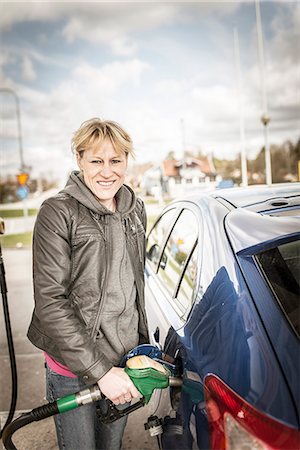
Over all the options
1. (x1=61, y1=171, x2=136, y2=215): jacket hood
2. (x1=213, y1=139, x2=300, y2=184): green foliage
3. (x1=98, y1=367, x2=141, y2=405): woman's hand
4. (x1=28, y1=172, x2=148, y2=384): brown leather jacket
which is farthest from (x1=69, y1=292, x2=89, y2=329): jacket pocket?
(x1=213, y1=139, x2=300, y2=184): green foliage

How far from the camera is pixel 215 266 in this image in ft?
4.54

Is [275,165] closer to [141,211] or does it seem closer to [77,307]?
[141,211]

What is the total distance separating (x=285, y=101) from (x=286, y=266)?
6.92 metres

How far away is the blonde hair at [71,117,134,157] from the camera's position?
60.7 inches

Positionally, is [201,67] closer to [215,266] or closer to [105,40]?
[105,40]

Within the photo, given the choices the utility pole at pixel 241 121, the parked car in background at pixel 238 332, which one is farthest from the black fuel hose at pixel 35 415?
the utility pole at pixel 241 121

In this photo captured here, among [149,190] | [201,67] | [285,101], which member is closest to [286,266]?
[285,101]

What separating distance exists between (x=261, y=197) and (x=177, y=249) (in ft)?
2.04

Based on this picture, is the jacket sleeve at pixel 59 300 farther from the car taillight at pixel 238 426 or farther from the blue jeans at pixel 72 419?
the car taillight at pixel 238 426

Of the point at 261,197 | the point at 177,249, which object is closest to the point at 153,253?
the point at 177,249

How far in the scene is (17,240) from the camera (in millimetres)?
13180

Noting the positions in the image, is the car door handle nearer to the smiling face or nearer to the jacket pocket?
the jacket pocket

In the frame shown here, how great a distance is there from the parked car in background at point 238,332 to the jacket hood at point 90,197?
Result: 0.98 ft

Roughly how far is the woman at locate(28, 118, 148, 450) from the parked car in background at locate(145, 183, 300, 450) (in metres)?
0.22
